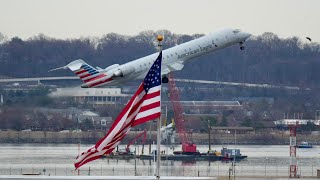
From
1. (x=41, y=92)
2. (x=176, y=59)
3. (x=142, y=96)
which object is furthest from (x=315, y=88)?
(x=142, y=96)

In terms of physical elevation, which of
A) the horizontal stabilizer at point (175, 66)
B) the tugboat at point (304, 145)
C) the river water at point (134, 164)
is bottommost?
the river water at point (134, 164)

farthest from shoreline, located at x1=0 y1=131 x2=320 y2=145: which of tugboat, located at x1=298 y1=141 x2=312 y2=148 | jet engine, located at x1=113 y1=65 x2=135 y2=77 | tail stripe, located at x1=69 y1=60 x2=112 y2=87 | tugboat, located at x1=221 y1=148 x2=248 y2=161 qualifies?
jet engine, located at x1=113 y1=65 x2=135 y2=77

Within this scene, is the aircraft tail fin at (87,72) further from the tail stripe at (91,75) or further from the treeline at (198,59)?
the treeline at (198,59)

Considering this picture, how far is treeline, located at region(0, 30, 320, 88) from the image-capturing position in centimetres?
14712

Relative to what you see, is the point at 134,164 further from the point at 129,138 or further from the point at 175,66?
the point at 129,138

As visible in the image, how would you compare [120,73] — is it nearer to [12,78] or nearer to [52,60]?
[12,78]

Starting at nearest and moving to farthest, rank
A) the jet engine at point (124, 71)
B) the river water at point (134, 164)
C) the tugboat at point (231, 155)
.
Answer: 1. the river water at point (134, 164)
2. the jet engine at point (124, 71)
3. the tugboat at point (231, 155)

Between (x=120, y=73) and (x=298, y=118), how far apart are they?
1894 inches

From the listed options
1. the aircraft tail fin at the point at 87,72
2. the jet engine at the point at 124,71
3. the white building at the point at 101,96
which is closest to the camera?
the jet engine at the point at 124,71

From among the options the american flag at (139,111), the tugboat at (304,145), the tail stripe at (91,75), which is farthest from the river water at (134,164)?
the american flag at (139,111)

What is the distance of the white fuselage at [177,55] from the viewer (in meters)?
96.9

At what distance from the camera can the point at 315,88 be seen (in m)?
147

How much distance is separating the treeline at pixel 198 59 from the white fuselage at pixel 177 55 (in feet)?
140

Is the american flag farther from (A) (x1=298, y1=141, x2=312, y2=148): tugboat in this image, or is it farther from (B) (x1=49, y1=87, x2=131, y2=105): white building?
(A) (x1=298, y1=141, x2=312, y2=148): tugboat
